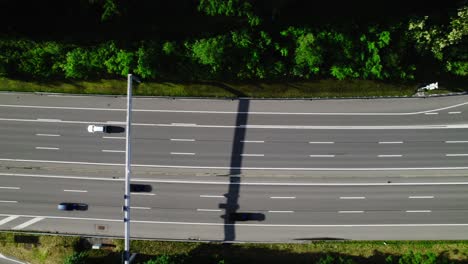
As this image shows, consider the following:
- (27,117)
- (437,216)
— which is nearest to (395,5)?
(437,216)

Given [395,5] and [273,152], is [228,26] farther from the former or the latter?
[395,5]

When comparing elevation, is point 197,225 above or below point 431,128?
below

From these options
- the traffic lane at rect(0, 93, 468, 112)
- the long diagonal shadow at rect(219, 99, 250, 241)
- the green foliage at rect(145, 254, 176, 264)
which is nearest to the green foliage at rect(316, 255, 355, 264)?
the long diagonal shadow at rect(219, 99, 250, 241)

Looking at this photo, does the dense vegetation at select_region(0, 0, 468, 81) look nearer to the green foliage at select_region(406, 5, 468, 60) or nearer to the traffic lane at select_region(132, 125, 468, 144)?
the green foliage at select_region(406, 5, 468, 60)

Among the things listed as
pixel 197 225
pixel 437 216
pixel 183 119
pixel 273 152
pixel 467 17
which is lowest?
pixel 197 225

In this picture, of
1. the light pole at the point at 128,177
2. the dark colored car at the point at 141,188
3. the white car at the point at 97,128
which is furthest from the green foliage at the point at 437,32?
the white car at the point at 97,128

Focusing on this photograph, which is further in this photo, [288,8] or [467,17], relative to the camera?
[288,8]
